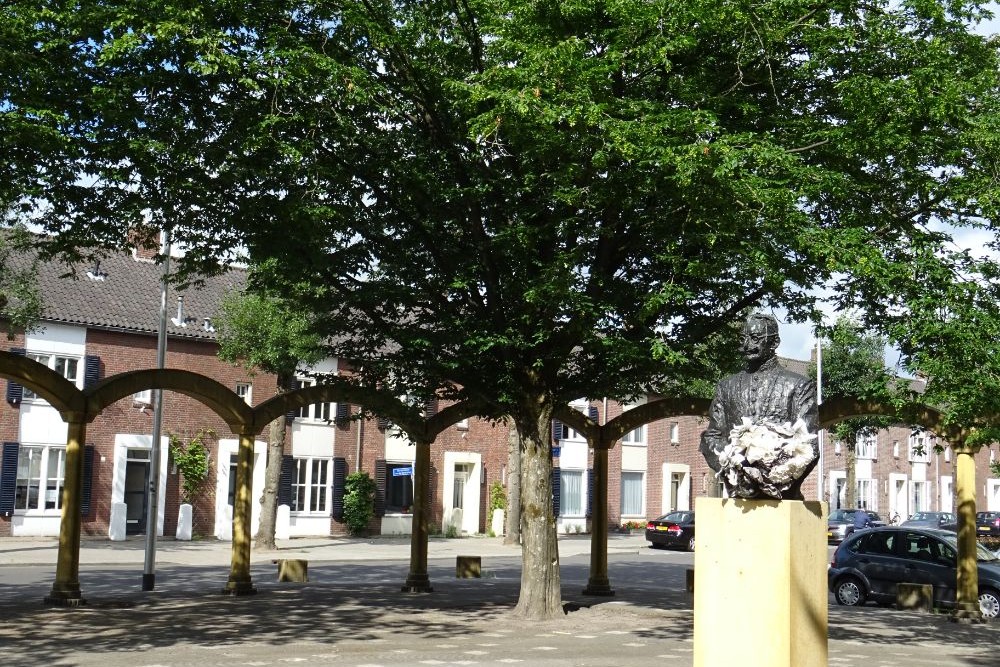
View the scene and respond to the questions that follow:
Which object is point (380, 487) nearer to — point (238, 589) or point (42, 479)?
point (42, 479)

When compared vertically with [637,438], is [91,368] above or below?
above

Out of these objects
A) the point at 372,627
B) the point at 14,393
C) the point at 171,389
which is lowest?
the point at 372,627

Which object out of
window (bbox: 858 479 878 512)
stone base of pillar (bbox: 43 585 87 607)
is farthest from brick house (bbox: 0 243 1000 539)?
window (bbox: 858 479 878 512)

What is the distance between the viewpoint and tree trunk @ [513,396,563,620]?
17.6 m

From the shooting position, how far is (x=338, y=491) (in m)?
42.5

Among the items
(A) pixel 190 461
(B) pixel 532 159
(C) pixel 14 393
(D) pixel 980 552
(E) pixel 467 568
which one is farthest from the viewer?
(A) pixel 190 461

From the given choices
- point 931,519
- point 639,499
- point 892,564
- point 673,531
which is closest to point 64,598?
point 892,564

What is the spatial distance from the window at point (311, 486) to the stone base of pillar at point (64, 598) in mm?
23413

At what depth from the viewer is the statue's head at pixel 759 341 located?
30.3 feet

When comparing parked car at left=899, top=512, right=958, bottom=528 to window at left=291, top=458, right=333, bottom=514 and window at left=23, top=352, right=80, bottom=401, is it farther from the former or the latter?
window at left=23, top=352, right=80, bottom=401

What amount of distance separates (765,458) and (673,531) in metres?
34.2

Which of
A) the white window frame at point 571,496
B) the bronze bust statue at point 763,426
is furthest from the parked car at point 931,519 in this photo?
the bronze bust statue at point 763,426

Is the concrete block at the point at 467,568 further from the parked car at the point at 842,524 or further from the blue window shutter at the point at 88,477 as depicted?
the parked car at the point at 842,524

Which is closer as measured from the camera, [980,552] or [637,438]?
[980,552]
